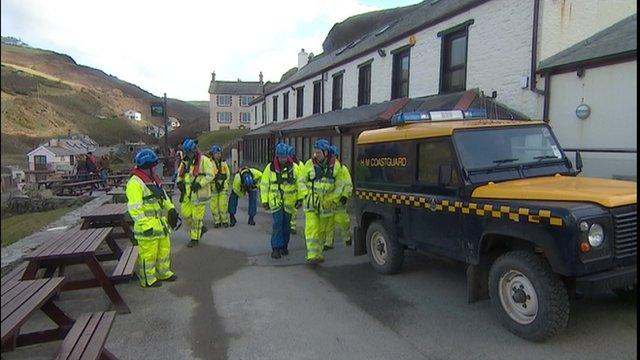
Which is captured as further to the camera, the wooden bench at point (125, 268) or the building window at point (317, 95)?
the building window at point (317, 95)

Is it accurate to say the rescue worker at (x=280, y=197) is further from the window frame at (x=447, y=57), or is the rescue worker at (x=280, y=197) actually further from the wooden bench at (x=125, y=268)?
the window frame at (x=447, y=57)

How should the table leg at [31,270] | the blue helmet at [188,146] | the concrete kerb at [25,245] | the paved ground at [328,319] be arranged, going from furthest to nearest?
the blue helmet at [188,146], the concrete kerb at [25,245], the table leg at [31,270], the paved ground at [328,319]

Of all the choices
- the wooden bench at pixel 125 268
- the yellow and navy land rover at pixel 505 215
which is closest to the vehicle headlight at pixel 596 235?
the yellow and navy land rover at pixel 505 215

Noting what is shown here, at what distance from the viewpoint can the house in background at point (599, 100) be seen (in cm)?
802

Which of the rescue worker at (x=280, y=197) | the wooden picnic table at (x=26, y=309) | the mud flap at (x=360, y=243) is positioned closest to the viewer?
the wooden picnic table at (x=26, y=309)

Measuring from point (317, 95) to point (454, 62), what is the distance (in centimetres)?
1060

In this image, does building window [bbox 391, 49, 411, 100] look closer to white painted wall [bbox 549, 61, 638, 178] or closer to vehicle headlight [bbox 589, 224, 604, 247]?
white painted wall [bbox 549, 61, 638, 178]

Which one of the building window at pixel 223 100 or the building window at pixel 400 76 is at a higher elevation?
the building window at pixel 223 100

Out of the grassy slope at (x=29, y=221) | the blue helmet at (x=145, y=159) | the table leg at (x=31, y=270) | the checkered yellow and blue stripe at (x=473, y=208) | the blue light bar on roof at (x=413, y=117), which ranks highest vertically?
the blue light bar on roof at (x=413, y=117)

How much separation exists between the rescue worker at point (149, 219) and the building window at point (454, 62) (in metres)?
8.65

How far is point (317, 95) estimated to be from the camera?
72.9ft

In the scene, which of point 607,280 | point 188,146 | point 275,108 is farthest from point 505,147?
point 275,108

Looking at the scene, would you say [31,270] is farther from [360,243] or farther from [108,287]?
[360,243]

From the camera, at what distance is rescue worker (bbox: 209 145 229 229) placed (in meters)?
10.5
